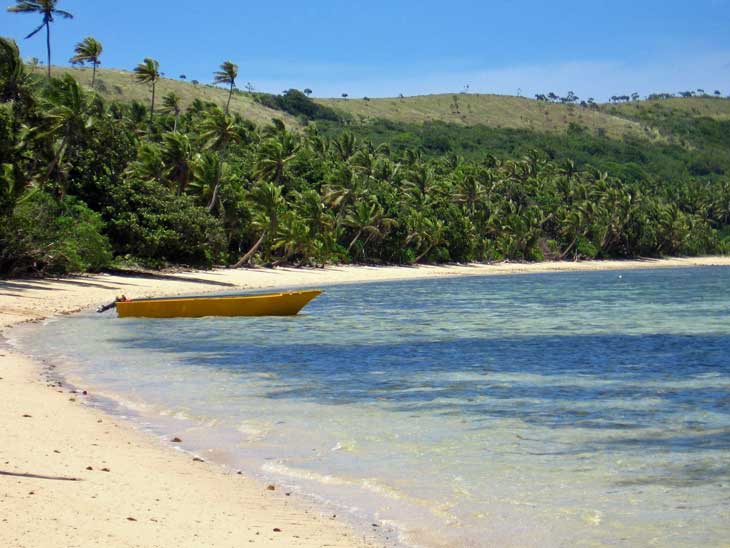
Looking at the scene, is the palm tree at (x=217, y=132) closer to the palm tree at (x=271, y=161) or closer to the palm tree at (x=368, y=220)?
the palm tree at (x=271, y=161)

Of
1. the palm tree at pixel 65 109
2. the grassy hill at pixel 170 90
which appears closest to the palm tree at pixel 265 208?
the palm tree at pixel 65 109

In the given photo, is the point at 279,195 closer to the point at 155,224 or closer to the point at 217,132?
the point at 217,132

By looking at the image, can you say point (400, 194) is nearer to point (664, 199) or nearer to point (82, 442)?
point (664, 199)

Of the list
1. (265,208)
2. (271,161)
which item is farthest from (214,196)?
(271,161)

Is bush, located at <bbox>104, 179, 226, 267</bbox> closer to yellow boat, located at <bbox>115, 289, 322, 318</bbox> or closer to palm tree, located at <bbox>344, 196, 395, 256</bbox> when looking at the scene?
yellow boat, located at <bbox>115, 289, 322, 318</bbox>

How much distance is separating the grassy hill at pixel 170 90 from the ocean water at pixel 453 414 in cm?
10690

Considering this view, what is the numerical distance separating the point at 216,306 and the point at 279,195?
3067 cm

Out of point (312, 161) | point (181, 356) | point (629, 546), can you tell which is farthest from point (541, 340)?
point (312, 161)

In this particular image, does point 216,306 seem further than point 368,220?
No

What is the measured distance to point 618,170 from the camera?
477 ft

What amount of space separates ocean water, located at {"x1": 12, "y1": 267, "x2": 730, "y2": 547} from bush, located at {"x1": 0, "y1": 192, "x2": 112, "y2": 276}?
28.7ft

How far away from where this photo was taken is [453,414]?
1352cm

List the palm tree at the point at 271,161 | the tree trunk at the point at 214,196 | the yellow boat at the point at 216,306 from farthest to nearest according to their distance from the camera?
the palm tree at the point at 271,161 < the tree trunk at the point at 214,196 < the yellow boat at the point at 216,306

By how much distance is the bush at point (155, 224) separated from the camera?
48688 mm
